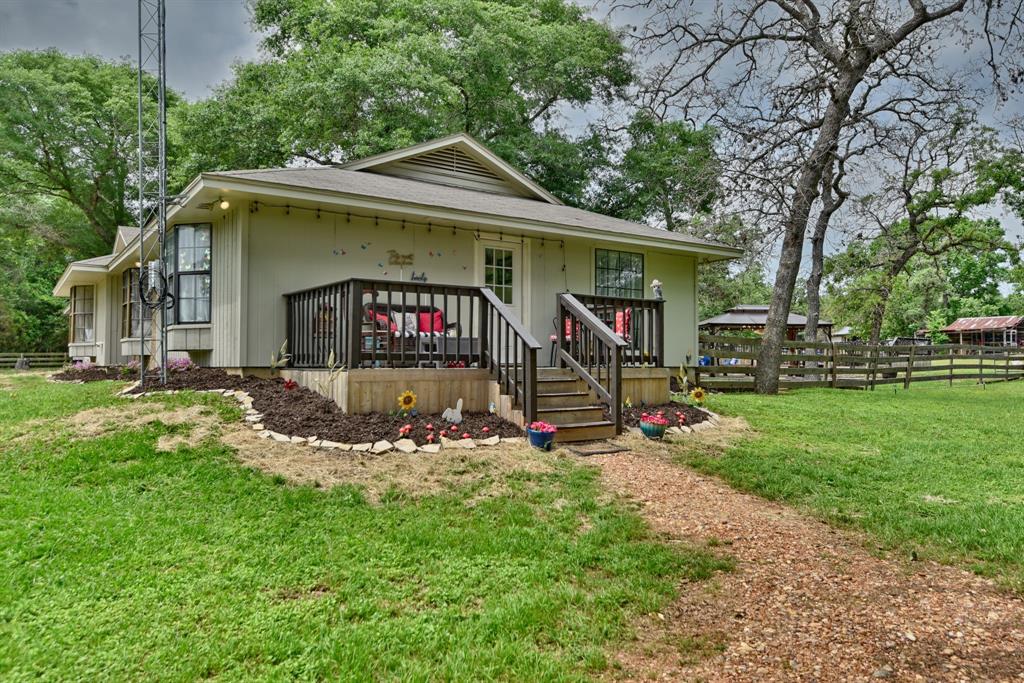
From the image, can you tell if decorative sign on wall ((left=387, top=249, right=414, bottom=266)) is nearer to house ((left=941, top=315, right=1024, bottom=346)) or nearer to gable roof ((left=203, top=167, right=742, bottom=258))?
gable roof ((left=203, top=167, right=742, bottom=258))

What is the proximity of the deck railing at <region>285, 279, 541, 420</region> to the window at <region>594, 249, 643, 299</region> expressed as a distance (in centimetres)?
390

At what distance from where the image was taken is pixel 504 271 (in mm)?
9680

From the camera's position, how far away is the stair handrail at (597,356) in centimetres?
629

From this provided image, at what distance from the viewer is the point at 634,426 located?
664 centimetres

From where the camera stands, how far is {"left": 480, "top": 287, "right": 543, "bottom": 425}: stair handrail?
A: 5.84m

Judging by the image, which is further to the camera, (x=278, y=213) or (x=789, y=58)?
(x=789, y=58)

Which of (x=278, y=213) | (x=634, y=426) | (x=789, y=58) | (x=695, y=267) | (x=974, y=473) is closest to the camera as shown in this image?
(x=974, y=473)

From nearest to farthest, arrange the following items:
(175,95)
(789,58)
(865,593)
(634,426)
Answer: (865,593)
(634,426)
(789,58)
(175,95)

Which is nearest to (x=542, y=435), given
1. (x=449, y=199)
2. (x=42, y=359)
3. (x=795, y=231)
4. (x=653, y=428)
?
(x=653, y=428)

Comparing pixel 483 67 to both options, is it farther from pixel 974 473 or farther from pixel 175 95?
pixel 974 473

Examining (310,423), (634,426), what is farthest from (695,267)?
(310,423)

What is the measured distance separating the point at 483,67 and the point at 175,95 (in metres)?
15.6

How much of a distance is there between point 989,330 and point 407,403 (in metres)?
51.3

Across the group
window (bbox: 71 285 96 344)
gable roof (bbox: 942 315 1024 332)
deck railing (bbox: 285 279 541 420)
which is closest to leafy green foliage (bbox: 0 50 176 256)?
window (bbox: 71 285 96 344)
